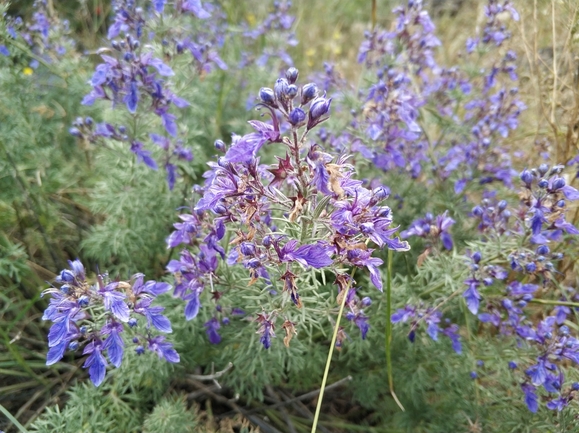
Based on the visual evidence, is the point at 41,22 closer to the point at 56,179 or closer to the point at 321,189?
the point at 56,179

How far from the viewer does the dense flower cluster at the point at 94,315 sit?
1.79 metres

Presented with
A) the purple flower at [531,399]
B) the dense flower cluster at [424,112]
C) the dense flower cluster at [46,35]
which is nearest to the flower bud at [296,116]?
the dense flower cluster at [424,112]

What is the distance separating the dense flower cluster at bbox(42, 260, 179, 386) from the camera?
179 cm

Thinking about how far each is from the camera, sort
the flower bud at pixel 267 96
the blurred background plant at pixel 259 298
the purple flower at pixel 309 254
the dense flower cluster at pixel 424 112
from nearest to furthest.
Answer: the flower bud at pixel 267 96, the purple flower at pixel 309 254, the blurred background plant at pixel 259 298, the dense flower cluster at pixel 424 112

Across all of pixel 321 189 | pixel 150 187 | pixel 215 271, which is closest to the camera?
pixel 321 189

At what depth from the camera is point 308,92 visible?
1602mm

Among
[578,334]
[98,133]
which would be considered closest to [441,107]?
[578,334]

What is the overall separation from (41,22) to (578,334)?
3992 millimetres

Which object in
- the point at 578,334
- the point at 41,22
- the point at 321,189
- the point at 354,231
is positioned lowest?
the point at 578,334

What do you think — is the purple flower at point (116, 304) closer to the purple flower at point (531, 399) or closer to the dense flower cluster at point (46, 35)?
the purple flower at point (531, 399)

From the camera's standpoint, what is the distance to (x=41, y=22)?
11.2 ft

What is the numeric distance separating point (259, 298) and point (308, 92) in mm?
929

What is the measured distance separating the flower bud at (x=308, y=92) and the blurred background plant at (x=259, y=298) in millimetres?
896

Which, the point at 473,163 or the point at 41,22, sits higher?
the point at 41,22
